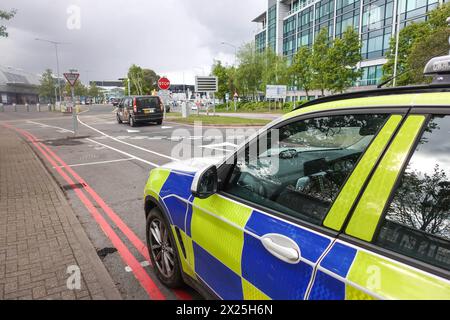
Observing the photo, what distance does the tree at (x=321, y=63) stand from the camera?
37.8 metres

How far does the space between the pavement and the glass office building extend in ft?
115

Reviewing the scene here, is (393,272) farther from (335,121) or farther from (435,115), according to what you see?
(335,121)

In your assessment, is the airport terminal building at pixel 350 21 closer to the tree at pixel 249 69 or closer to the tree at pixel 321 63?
the tree at pixel 321 63

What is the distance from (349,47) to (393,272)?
129 ft

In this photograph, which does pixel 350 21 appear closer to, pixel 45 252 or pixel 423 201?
pixel 45 252

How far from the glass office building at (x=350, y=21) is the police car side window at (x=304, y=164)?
116 ft

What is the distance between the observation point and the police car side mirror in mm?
2154

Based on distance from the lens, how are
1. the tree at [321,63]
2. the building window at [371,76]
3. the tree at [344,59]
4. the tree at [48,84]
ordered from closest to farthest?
the tree at [344,59] < the tree at [321,63] < the building window at [371,76] < the tree at [48,84]

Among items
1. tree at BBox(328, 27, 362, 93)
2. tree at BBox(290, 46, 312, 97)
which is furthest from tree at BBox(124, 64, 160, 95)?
tree at BBox(328, 27, 362, 93)

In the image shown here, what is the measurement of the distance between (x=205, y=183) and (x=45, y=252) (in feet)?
8.80

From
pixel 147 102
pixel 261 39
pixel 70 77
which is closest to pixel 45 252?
pixel 70 77

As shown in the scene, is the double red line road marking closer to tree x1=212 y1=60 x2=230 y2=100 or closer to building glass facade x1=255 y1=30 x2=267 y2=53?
tree x1=212 y1=60 x2=230 y2=100

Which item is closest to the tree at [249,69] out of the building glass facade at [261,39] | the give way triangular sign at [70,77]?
the building glass facade at [261,39]
